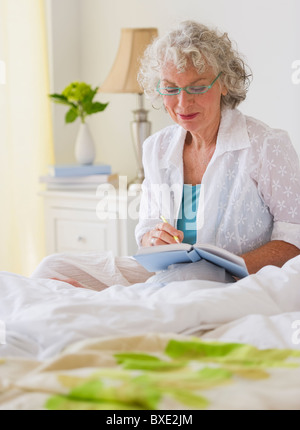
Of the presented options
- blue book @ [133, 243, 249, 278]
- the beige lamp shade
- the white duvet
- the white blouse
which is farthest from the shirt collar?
the beige lamp shade

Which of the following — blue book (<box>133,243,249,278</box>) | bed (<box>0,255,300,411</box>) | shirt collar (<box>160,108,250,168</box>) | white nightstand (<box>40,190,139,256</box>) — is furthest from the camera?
white nightstand (<box>40,190,139,256</box>)

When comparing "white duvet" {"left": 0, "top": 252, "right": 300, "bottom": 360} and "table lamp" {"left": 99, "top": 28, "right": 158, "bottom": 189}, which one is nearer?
"white duvet" {"left": 0, "top": 252, "right": 300, "bottom": 360}

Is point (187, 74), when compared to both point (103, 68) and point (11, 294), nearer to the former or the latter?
point (11, 294)

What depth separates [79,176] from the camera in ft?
9.71

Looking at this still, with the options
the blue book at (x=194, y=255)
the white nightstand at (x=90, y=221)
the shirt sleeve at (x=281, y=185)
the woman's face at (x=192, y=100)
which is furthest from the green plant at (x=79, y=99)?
the blue book at (x=194, y=255)

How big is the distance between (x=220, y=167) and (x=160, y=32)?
1369 mm

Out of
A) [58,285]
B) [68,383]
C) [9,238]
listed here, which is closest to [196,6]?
[9,238]

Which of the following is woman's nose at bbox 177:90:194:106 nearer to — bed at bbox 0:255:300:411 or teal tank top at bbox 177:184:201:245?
teal tank top at bbox 177:184:201:245

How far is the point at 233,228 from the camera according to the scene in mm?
1837

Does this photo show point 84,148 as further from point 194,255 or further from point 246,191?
point 194,255

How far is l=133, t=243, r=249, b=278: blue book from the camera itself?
1439 millimetres

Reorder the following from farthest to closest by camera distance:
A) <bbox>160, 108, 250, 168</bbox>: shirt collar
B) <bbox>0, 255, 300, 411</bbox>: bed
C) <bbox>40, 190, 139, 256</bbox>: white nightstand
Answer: <bbox>40, 190, 139, 256</bbox>: white nightstand, <bbox>160, 108, 250, 168</bbox>: shirt collar, <bbox>0, 255, 300, 411</bbox>: bed

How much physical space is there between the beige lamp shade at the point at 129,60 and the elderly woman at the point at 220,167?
87 centimetres

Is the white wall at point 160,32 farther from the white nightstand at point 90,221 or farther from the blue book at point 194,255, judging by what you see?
the blue book at point 194,255
